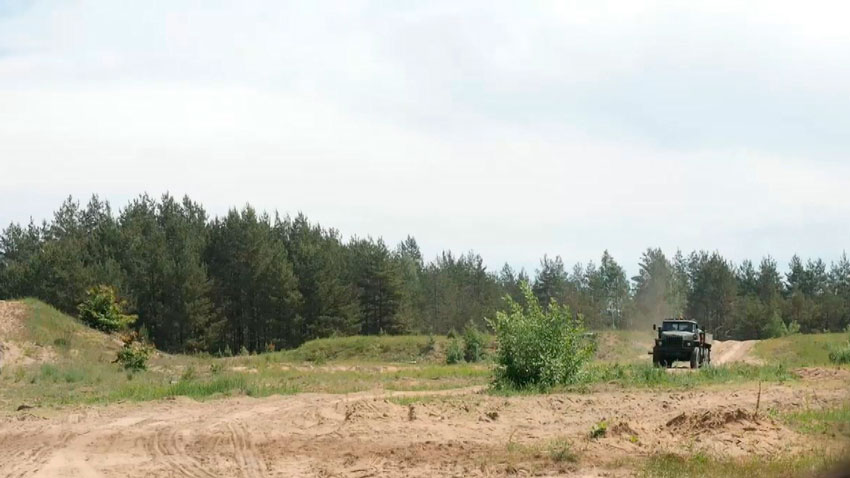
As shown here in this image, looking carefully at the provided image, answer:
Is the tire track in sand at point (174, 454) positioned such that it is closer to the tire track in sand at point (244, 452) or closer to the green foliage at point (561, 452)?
the tire track in sand at point (244, 452)

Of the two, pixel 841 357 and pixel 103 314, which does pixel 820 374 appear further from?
pixel 103 314

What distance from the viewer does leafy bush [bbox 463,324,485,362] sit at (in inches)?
2135

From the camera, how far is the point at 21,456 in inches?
619

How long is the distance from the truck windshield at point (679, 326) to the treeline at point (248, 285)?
41.8 metres

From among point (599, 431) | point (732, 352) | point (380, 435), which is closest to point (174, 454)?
point (380, 435)

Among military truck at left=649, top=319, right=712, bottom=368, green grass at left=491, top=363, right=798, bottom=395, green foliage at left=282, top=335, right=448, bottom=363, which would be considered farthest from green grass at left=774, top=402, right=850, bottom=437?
green foliage at left=282, top=335, right=448, bottom=363

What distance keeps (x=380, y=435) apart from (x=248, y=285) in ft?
222

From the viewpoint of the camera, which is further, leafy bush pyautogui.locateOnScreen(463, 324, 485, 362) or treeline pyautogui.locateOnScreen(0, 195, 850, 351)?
treeline pyautogui.locateOnScreen(0, 195, 850, 351)

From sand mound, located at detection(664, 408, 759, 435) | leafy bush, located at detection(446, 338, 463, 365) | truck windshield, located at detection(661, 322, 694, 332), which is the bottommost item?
leafy bush, located at detection(446, 338, 463, 365)

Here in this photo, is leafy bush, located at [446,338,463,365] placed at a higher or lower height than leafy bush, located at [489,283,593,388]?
lower

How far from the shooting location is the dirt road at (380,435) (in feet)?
46.4

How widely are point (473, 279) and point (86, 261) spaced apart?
5935cm

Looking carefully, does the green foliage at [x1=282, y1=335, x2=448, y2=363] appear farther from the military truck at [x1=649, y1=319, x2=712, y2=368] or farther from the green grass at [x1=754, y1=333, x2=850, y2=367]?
the green grass at [x1=754, y1=333, x2=850, y2=367]

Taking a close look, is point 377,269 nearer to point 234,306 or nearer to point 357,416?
point 234,306
